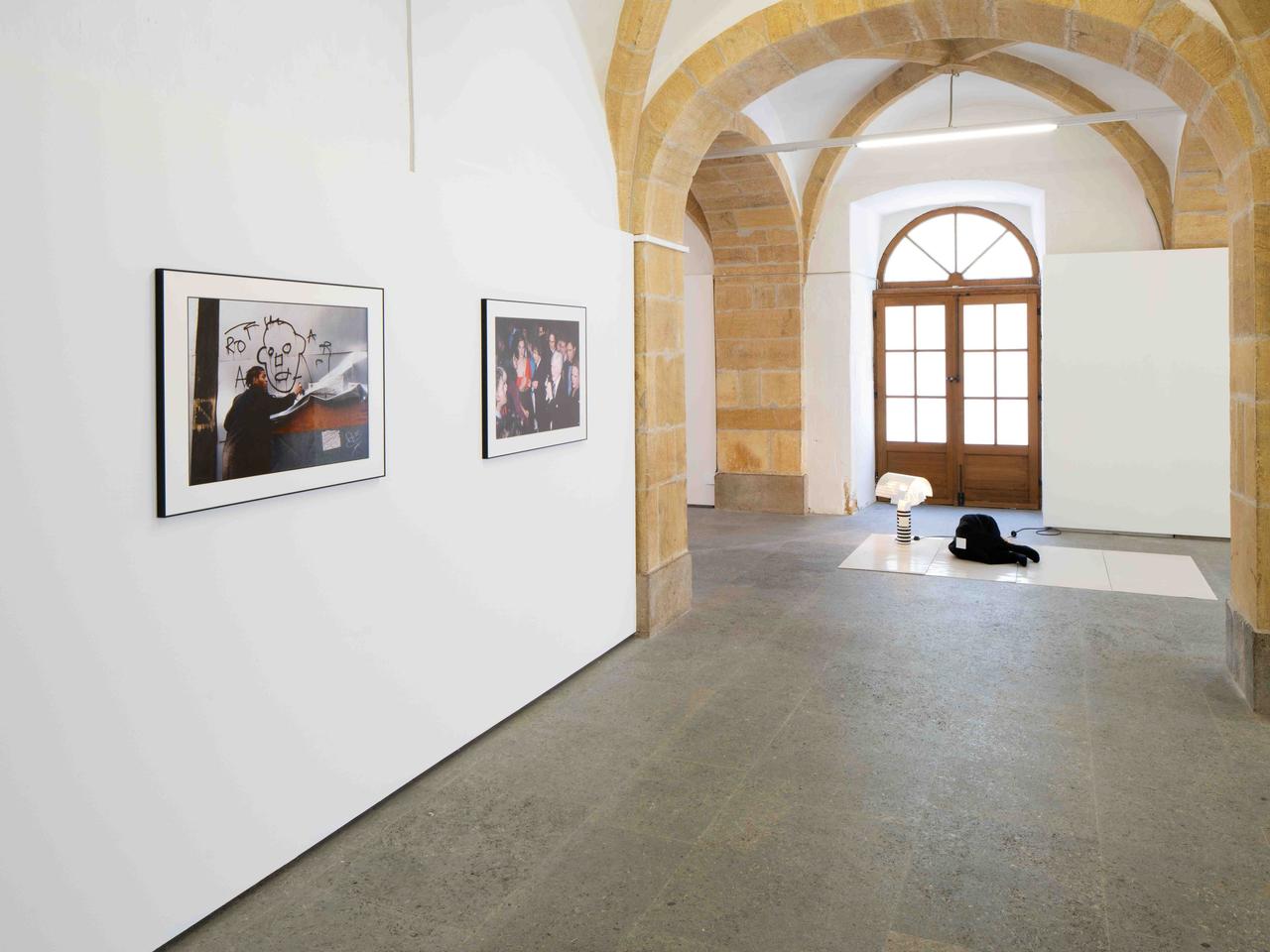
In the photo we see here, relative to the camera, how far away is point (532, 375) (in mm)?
4996

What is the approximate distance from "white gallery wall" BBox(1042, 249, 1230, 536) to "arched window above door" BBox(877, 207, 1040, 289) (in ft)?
5.17

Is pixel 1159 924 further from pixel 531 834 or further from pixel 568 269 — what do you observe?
pixel 568 269

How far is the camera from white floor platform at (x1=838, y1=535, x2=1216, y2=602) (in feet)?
24.5

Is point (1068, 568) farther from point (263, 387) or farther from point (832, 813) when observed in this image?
point (263, 387)

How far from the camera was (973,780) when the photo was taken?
4168 mm

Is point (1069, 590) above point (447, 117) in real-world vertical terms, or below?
below

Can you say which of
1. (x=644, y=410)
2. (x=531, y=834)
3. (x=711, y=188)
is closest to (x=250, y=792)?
(x=531, y=834)

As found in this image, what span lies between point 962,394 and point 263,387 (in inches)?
377

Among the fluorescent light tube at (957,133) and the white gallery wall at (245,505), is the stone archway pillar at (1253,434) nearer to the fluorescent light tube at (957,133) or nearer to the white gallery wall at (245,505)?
the fluorescent light tube at (957,133)

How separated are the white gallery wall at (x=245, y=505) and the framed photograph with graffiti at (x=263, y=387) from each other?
0.21ft

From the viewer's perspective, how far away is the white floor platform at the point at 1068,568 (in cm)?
746

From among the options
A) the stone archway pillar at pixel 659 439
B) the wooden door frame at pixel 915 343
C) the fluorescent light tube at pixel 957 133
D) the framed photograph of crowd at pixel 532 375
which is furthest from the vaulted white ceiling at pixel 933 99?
the framed photograph of crowd at pixel 532 375

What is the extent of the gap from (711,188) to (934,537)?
13.4 ft

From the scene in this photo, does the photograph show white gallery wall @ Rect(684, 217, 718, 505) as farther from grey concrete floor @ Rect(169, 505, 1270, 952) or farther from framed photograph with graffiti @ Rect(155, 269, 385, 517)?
framed photograph with graffiti @ Rect(155, 269, 385, 517)
